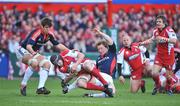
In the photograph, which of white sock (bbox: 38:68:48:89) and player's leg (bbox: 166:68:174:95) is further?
player's leg (bbox: 166:68:174:95)

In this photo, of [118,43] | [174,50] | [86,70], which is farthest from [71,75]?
[118,43]

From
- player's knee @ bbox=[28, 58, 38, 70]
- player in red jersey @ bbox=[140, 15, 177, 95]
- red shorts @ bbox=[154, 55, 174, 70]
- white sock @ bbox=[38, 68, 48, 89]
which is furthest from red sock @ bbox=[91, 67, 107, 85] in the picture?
red shorts @ bbox=[154, 55, 174, 70]

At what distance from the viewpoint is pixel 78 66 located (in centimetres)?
1736

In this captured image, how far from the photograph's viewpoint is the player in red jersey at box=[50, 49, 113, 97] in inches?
679

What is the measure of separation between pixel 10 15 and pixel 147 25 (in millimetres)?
6211

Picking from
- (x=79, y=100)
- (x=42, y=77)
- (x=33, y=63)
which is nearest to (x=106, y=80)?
(x=79, y=100)

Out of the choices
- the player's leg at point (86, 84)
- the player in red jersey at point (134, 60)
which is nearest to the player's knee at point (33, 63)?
the player's leg at point (86, 84)

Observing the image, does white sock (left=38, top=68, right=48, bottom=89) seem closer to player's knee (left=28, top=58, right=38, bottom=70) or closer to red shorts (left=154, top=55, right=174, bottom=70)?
player's knee (left=28, top=58, right=38, bottom=70)

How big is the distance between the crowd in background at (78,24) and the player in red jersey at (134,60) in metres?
9.21

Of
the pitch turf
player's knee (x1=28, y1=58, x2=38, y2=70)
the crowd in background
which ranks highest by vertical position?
the crowd in background

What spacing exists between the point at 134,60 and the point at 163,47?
1356 millimetres

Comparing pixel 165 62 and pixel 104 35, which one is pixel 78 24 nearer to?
pixel 165 62

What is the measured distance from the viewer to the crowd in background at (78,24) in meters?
30.8

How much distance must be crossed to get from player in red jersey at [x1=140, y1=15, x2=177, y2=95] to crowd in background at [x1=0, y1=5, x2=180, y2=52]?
404 inches
